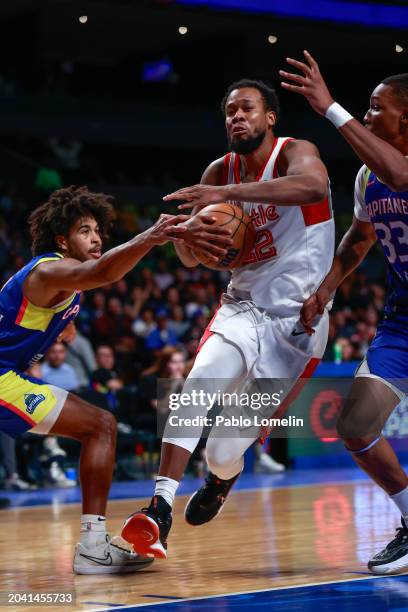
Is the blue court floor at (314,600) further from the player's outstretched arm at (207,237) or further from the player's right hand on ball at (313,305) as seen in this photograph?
the player's outstretched arm at (207,237)

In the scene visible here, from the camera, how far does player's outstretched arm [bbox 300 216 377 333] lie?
208 inches

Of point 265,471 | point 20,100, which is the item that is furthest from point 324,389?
point 20,100

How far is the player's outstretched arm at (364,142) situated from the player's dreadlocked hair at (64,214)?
1.31 metres

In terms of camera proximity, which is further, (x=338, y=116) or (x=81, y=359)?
(x=81, y=359)

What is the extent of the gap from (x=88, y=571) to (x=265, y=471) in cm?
655

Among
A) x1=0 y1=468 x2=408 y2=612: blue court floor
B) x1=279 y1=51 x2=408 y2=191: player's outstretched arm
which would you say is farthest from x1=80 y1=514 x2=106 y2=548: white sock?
x1=279 y1=51 x2=408 y2=191: player's outstretched arm

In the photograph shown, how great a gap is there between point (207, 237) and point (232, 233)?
8.4 inches

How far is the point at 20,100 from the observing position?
19.7 m

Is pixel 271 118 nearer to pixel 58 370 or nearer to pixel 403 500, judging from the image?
pixel 403 500

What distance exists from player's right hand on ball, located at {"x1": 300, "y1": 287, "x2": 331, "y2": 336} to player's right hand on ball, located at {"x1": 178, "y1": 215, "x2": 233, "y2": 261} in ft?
1.72

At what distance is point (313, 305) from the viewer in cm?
528

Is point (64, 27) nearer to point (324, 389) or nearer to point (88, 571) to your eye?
point (324, 389)

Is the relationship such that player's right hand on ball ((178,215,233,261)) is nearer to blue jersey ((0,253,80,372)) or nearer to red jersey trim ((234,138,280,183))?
red jersey trim ((234,138,280,183))

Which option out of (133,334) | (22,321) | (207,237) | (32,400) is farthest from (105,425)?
(133,334)
